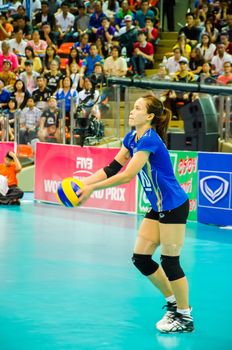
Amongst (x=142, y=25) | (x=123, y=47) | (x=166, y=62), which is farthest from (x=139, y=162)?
(x=142, y=25)

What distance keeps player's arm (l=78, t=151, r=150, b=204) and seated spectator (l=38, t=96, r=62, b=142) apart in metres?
12.7

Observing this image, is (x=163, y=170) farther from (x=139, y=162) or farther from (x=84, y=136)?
(x=84, y=136)

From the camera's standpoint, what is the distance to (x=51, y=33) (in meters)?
27.3

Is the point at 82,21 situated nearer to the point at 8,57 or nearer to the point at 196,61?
the point at 8,57

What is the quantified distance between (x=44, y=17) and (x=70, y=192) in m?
21.7

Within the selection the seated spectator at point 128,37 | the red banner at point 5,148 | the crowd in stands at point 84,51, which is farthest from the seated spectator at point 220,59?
the red banner at point 5,148

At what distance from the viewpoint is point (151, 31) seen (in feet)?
85.2

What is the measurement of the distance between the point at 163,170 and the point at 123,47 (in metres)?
17.6

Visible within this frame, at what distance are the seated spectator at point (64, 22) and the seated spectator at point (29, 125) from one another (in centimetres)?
697

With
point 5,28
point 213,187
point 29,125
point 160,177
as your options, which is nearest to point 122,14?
point 5,28

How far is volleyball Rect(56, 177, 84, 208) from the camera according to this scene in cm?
726

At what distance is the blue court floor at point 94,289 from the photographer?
7.72 metres

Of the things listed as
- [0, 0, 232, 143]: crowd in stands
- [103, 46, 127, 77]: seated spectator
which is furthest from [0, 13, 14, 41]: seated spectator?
[103, 46, 127, 77]: seated spectator

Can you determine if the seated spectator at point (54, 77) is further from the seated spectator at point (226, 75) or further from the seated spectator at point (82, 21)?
the seated spectator at point (226, 75)
